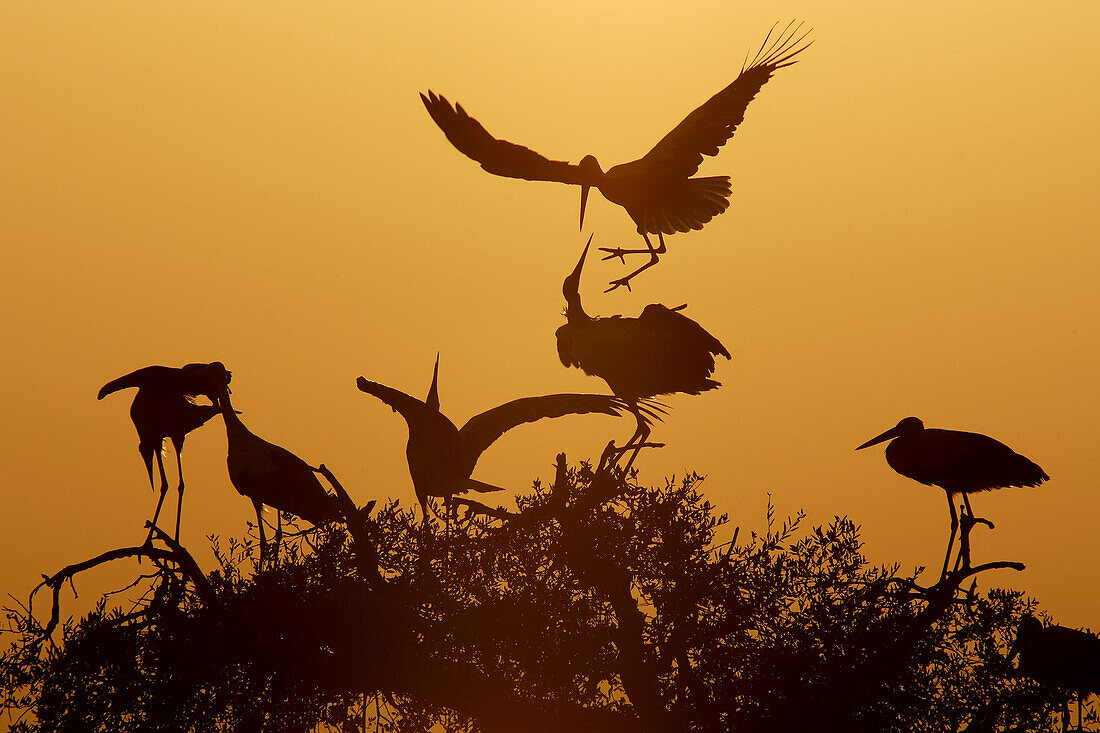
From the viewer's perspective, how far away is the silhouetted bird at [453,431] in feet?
36.3

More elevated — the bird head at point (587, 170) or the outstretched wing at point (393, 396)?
the bird head at point (587, 170)

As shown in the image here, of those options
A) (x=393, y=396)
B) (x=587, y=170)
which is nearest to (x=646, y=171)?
(x=587, y=170)

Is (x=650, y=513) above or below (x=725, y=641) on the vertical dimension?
above

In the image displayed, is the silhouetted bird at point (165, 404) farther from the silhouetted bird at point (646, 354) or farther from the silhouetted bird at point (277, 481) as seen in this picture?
the silhouetted bird at point (646, 354)

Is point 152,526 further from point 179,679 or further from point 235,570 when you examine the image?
point 179,679

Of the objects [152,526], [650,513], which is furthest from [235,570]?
[650,513]

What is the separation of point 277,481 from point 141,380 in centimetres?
175

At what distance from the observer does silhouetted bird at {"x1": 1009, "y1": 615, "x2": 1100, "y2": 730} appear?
9523 mm

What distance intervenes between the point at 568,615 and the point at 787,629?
1.65m

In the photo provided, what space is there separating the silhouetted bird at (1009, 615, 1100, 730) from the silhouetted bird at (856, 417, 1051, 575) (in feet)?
4.06

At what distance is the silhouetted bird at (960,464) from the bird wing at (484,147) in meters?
4.55

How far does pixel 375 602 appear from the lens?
888cm

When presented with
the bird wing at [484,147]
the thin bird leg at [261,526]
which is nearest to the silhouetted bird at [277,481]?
the thin bird leg at [261,526]

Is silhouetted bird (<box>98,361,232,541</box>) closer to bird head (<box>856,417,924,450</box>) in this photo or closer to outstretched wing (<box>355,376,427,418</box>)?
outstretched wing (<box>355,376,427,418</box>)
